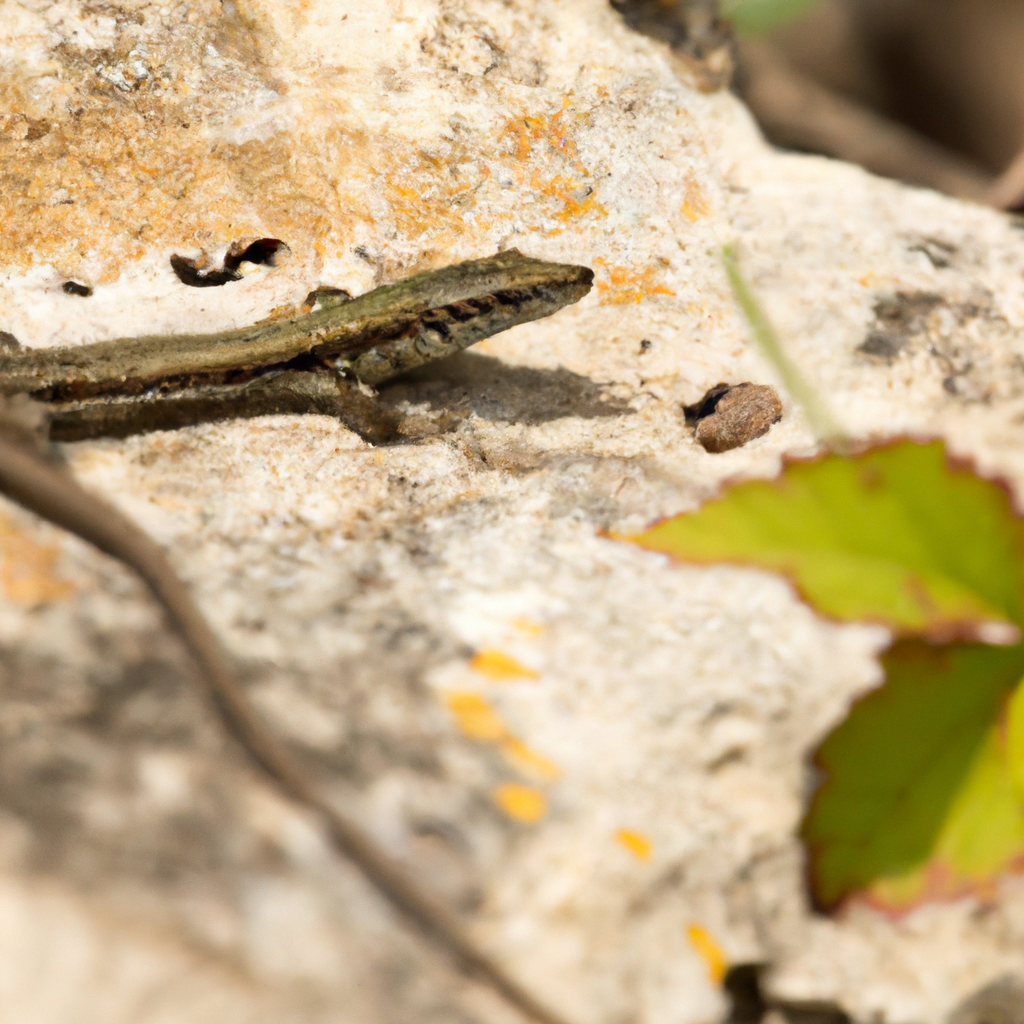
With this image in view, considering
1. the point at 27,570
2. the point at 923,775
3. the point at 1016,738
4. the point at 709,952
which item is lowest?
the point at 27,570

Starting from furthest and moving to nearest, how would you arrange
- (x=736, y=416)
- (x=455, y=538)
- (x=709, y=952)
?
(x=736, y=416), (x=455, y=538), (x=709, y=952)

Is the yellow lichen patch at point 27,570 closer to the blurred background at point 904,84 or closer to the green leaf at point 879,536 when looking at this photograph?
the green leaf at point 879,536

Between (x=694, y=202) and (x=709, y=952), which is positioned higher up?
(x=694, y=202)

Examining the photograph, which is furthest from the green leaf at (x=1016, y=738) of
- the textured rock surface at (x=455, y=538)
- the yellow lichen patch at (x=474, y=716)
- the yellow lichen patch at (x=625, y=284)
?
the yellow lichen patch at (x=625, y=284)

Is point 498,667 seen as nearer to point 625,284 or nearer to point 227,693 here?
point 227,693

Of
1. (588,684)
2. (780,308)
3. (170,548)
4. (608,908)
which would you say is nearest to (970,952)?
(608,908)

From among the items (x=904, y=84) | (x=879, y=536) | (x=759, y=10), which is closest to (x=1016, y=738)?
(x=879, y=536)

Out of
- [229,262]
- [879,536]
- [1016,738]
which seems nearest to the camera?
[879,536]
